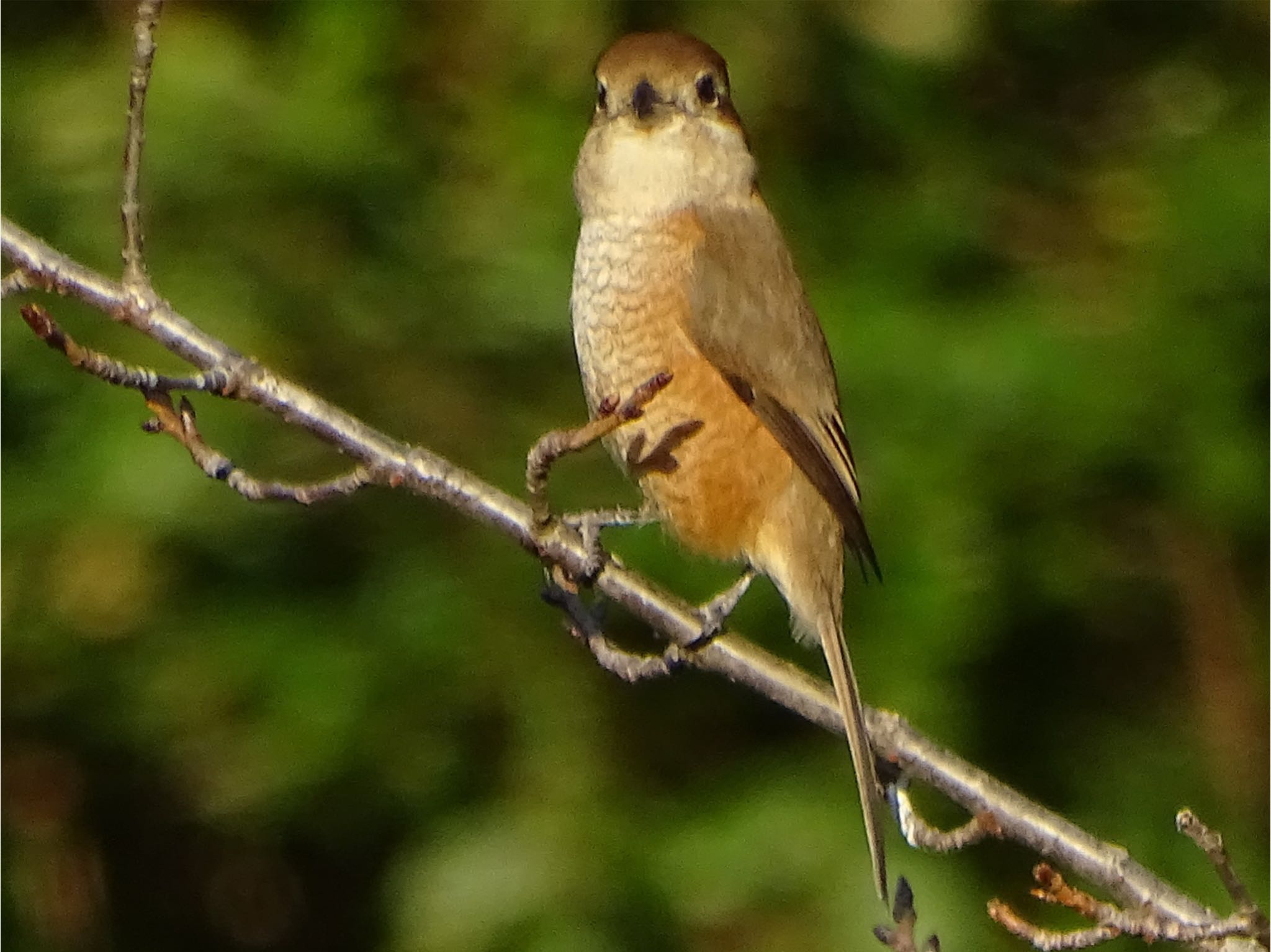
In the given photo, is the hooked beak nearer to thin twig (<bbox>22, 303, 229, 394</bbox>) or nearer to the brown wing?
the brown wing

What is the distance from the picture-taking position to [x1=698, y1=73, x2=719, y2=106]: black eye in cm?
415

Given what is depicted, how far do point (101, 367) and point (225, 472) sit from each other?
347 mm

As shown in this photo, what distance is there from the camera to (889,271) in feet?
17.5

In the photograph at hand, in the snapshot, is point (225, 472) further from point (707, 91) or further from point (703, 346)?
point (707, 91)

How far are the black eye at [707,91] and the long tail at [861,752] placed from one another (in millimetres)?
1232

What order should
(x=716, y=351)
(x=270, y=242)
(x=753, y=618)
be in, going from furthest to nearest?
(x=270, y=242) < (x=753, y=618) < (x=716, y=351)

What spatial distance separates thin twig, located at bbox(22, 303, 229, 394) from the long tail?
131cm

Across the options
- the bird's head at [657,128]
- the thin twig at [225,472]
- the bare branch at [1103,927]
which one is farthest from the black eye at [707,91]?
the bare branch at [1103,927]

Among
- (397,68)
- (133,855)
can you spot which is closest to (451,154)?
(397,68)

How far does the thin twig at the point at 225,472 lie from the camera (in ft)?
10.5

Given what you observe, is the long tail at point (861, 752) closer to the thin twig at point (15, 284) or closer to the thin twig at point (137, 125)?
the thin twig at point (137, 125)

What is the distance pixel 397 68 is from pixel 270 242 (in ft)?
2.09

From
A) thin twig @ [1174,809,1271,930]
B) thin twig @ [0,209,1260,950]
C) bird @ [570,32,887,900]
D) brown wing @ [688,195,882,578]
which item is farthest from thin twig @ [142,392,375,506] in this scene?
thin twig @ [1174,809,1271,930]

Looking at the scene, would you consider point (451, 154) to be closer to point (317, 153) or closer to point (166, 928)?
point (317, 153)
